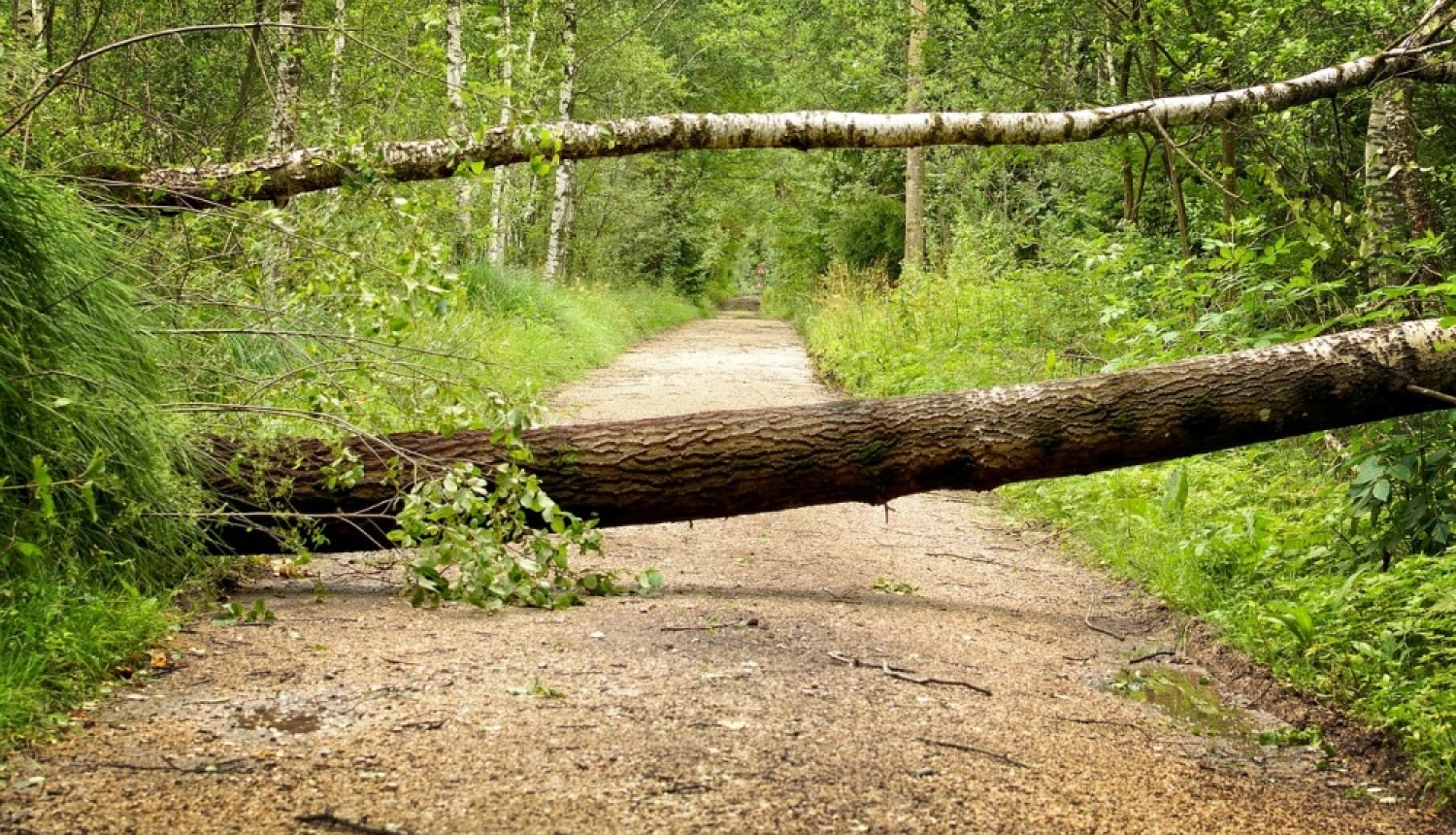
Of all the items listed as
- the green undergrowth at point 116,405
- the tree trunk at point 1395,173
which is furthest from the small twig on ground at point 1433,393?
the green undergrowth at point 116,405

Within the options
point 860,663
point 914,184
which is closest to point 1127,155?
point 914,184

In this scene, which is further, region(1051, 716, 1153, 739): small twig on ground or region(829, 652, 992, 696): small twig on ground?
region(829, 652, 992, 696): small twig on ground

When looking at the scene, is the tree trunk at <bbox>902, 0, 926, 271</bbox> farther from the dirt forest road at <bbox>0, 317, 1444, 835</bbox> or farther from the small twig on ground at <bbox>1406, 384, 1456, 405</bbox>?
the dirt forest road at <bbox>0, 317, 1444, 835</bbox>

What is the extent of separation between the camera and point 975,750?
3.69 metres

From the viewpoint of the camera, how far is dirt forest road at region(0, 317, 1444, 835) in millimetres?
3062

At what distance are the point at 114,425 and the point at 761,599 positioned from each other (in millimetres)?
2914

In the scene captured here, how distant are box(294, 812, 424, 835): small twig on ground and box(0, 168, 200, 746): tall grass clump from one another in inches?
39.6

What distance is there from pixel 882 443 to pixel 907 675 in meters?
1.44

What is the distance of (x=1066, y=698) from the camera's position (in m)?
4.37

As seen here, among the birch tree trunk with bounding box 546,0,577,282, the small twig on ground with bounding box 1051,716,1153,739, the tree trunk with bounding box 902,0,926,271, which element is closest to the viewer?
the small twig on ground with bounding box 1051,716,1153,739

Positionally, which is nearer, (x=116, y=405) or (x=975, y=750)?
(x=975, y=750)

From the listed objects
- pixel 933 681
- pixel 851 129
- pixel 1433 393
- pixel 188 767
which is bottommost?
pixel 933 681

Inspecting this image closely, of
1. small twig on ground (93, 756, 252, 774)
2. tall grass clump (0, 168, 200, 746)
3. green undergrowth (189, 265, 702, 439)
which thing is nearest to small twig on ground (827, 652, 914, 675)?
green undergrowth (189, 265, 702, 439)

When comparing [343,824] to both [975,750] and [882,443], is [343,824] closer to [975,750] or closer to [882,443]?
[975,750]
